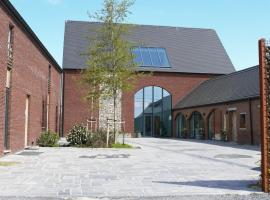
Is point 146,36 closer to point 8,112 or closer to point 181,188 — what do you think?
point 8,112

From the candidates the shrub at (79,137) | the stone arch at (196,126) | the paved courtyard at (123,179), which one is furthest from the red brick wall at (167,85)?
the paved courtyard at (123,179)

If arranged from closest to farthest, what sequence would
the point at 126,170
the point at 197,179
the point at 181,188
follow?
the point at 181,188
the point at 197,179
the point at 126,170

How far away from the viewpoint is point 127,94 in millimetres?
39031

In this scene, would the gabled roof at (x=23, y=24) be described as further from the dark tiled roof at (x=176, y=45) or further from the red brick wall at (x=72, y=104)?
the dark tiled roof at (x=176, y=45)

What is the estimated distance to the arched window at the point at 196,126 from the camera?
112 ft

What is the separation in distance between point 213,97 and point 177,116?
27.0 feet

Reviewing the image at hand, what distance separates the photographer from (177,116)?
3975 centimetres

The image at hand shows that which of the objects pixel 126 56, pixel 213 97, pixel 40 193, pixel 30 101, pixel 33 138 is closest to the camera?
pixel 40 193

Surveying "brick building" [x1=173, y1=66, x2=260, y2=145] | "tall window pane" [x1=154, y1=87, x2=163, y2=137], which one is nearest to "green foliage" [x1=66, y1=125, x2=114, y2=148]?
"brick building" [x1=173, y1=66, x2=260, y2=145]

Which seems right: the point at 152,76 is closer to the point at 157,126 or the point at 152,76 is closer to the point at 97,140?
the point at 157,126

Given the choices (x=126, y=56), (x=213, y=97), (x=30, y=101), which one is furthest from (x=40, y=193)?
(x=213, y=97)

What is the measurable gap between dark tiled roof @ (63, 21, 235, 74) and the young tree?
15381 mm

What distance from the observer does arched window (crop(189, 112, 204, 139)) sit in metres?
34.1

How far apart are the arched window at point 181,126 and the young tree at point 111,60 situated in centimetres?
1564
